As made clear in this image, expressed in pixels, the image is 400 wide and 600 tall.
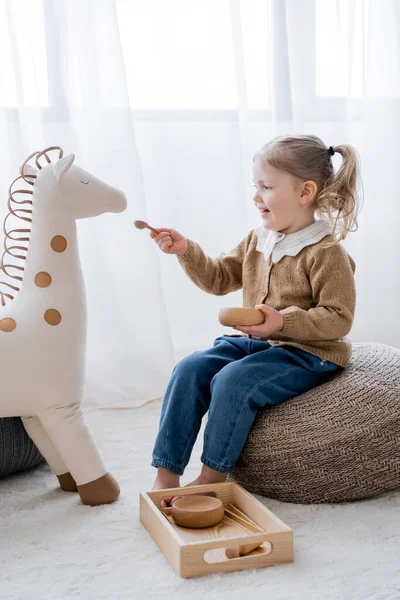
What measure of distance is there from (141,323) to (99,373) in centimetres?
19

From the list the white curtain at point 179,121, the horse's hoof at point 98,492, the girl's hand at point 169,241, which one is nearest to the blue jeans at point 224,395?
the horse's hoof at point 98,492

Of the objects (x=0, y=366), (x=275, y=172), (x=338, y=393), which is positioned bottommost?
(x=338, y=393)

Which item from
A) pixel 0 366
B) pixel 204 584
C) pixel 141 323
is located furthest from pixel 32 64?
pixel 204 584

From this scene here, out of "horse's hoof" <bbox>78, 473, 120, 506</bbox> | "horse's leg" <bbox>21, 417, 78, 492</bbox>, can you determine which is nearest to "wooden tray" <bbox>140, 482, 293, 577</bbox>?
"horse's hoof" <bbox>78, 473, 120, 506</bbox>

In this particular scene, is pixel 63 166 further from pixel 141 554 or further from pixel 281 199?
pixel 141 554

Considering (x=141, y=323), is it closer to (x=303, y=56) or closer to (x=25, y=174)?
(x=25, y=174)

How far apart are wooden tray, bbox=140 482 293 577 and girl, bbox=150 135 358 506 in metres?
0.06

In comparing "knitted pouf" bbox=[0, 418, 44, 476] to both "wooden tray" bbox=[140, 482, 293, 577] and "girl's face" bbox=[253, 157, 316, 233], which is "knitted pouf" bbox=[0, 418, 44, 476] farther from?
"girl's face" bbox=[253, 157, 316, 233]

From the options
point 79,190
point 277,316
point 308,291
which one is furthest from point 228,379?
point 79,190

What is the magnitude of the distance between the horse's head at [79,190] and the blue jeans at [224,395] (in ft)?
1.15

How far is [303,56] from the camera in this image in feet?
7.95

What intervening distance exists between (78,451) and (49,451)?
0.11m

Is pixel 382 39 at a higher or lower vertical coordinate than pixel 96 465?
higher

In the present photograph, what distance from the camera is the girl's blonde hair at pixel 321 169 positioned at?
154 cm
